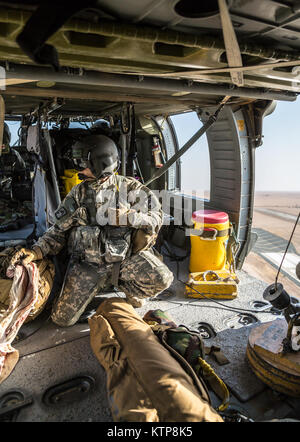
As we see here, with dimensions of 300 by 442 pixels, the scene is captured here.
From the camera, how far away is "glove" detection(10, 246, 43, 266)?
8.39 feet

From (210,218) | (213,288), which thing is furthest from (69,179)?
(213,288)

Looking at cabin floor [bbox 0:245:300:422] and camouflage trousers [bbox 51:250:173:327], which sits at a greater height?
camouflage trousers [bbox 51:250:173:327]

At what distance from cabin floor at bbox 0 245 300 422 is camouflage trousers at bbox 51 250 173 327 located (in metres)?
0.18

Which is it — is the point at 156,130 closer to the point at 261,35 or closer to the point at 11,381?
the point at 261,35

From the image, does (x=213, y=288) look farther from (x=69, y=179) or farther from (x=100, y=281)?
(x=69, y=179)

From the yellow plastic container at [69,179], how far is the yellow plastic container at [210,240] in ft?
6.04

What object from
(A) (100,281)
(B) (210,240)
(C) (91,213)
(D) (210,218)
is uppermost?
(C) (91,213)

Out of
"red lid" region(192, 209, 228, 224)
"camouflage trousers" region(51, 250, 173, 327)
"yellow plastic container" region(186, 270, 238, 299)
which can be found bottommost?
"yellow plastic container" region(186, 270, 238, 299)

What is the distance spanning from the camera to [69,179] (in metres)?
4.36

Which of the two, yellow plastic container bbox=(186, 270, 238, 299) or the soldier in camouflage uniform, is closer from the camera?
the soldier in camouflage uniform

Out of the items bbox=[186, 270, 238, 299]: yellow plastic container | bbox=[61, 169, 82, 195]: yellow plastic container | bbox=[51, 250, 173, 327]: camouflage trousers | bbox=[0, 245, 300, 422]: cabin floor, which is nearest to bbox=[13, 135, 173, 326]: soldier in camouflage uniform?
bbox=[51, 250, 173, 327]: camouflage trousers

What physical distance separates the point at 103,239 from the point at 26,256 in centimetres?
74

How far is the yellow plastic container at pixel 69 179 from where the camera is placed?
431 cm

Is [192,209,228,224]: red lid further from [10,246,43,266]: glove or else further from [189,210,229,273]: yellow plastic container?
[10,246,43,266]: glove
